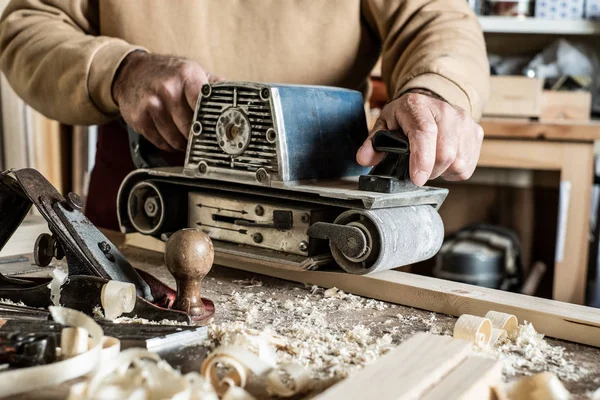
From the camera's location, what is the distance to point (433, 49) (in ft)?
4.69

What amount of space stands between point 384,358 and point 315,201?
0.40m

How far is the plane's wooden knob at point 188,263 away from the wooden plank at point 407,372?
0.31m

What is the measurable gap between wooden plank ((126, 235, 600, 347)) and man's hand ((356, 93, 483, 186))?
6.4 inches

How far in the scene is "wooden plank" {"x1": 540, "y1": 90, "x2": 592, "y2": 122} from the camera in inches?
104

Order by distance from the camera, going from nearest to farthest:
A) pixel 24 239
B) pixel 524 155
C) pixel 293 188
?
pixel 293 188 → pixel 24 239 → pixel 524 155

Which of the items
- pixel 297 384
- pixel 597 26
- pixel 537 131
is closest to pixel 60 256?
pixel 297 384

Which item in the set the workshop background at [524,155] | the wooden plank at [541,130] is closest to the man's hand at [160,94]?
the workshop background at [524,155]

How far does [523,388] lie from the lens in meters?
0.72

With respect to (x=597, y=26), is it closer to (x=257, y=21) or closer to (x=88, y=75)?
(x=257, y=21)

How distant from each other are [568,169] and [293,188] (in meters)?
1.59

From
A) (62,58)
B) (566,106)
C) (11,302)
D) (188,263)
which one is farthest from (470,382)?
(566,106)

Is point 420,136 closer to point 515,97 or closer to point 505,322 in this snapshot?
point 505,322

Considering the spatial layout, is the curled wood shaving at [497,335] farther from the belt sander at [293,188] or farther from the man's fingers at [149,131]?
the man's fingers at [149,131]

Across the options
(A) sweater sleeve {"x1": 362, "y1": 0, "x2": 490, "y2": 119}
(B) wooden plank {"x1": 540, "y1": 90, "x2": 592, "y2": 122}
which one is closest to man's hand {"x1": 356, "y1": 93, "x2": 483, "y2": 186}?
(A) sweater sleeve {"x1": 362, "y1": 0, "x2": 490, "y2": 119}
